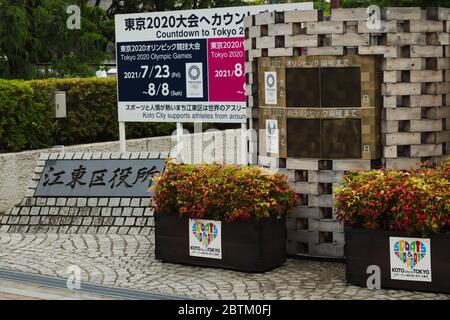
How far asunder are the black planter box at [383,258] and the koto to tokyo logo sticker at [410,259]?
4 centimetres

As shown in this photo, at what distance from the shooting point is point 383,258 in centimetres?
928

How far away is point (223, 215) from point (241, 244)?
39 cm

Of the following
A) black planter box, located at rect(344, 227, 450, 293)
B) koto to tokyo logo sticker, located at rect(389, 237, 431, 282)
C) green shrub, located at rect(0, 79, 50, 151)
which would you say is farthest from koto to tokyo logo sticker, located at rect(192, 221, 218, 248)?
green shrub, located at rect(0, 79, 50, 151)

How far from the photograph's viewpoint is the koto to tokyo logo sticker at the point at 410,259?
9.05 m

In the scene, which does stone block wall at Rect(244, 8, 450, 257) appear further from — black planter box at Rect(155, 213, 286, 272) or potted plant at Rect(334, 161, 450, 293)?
potted plant at Rect(334, 161, 450, 293)

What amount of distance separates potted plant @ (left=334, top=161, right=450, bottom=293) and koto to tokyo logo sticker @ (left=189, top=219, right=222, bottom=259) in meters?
1.52

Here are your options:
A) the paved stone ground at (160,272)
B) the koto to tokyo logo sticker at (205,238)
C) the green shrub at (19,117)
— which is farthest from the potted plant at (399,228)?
the green shrub at (19,117)

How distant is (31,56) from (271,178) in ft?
47.6

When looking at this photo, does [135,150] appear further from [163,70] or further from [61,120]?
[163,70]

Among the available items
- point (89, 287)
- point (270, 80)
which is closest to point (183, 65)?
point (270, 80)

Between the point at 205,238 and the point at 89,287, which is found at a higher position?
the point at 205,238

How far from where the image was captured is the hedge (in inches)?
627

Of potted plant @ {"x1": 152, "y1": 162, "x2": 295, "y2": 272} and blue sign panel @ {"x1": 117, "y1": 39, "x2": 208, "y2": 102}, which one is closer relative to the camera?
potted plant @ {"x1": 152, "y1": 162, "x2": 295, "y2": 272}

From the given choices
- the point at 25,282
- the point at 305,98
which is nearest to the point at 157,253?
the point at 25,282
